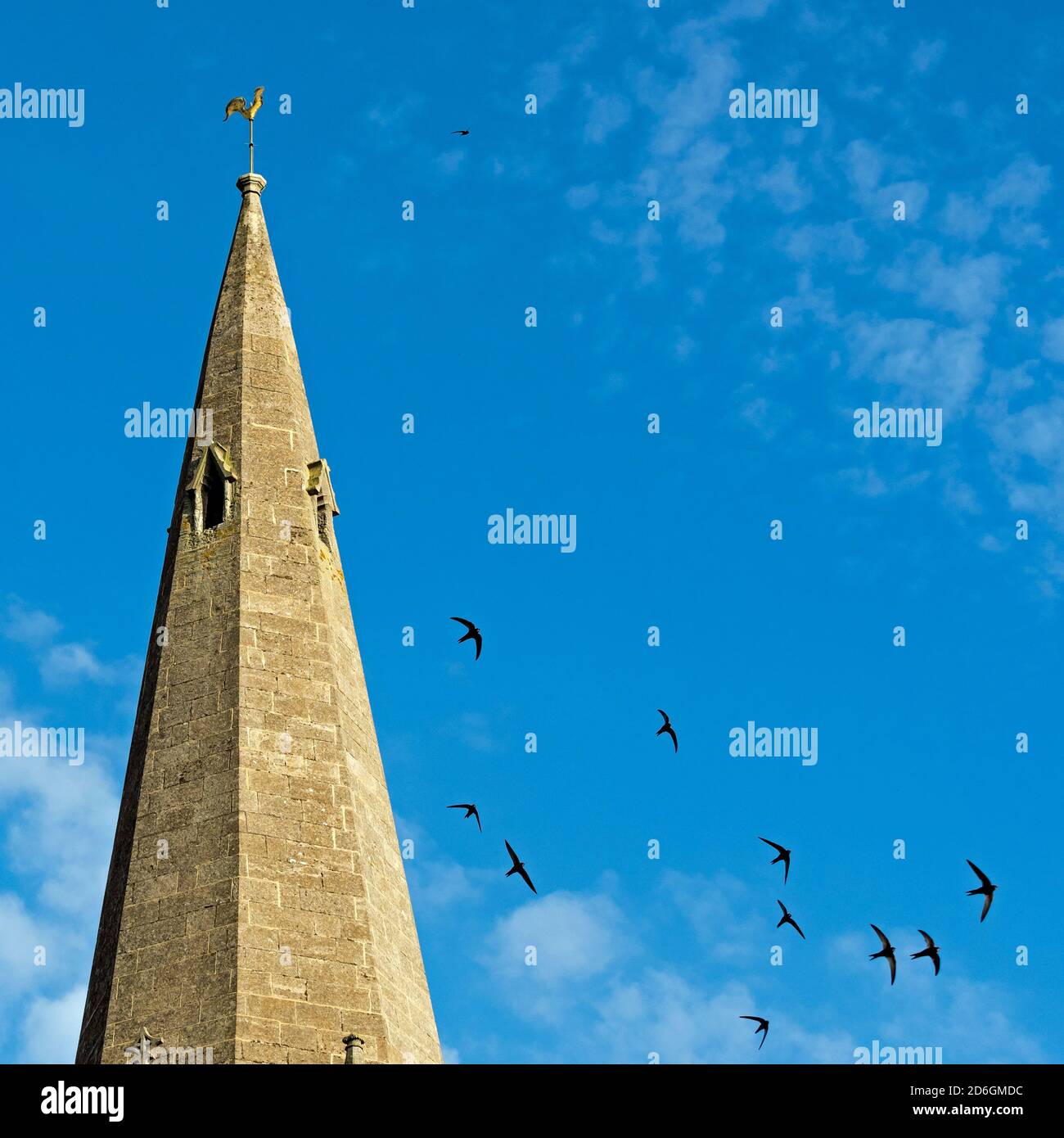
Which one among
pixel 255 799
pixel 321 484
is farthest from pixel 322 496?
pixel 255 799

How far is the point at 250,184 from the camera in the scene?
43.1 m

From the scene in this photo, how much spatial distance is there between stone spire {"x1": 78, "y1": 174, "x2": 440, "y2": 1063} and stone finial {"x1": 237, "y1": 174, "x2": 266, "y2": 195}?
377 cm

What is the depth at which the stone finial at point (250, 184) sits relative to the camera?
43031 mm

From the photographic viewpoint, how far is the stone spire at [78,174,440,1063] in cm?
3238

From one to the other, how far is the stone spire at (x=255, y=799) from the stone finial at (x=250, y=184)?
12.4ft

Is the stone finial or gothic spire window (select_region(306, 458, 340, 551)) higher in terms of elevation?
the stone finial

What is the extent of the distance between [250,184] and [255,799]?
13256 millimetres

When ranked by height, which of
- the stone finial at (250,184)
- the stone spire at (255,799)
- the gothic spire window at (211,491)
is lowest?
the stone spire at (255,799)

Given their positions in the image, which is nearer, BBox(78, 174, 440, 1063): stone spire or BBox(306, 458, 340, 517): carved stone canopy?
BBox(78, 174, 440, 1063): stone spire

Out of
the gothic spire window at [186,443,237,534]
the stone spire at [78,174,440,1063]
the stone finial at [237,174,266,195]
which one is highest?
the stone finial at [237,174,266,195]

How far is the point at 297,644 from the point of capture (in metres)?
36.4
